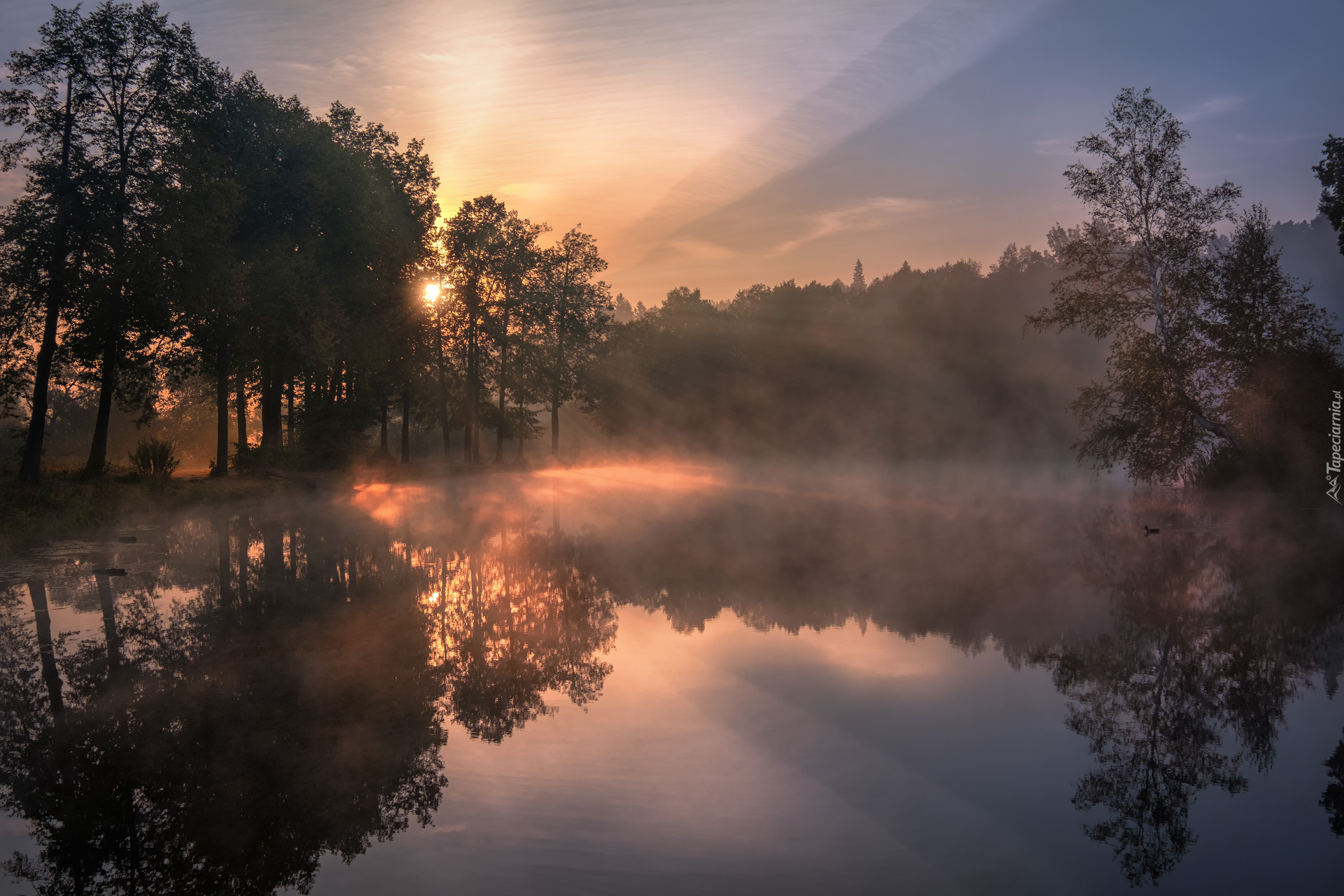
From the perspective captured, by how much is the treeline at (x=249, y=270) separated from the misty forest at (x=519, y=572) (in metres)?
0.17

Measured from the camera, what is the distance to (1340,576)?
15055 mm

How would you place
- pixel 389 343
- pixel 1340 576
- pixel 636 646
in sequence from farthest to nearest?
pixel 389 343 < pixel 1340 576 < pixel 636 646

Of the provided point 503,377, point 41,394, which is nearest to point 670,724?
point 41,394

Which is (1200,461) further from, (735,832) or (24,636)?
(24,636)

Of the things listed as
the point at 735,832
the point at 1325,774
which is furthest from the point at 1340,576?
the point at 735,832

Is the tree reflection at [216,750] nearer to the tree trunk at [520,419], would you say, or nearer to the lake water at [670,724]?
the lake water at [670,724]

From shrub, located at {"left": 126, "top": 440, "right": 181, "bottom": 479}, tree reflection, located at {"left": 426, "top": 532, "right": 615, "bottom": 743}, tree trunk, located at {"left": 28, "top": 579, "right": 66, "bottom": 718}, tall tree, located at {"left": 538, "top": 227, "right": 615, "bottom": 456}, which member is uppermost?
tall tree, located at {"left": 538, "top": 227, "right": 615, "bottom": 456}

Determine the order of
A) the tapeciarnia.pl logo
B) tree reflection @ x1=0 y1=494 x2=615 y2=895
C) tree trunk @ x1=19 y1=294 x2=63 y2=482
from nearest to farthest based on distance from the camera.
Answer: tree reflection @ x1=0 y1=494 x2=615 y2=895, tree trunk @ x1=19 y1=294 x2=63 y2=482, the tapeciarnia.pl logo

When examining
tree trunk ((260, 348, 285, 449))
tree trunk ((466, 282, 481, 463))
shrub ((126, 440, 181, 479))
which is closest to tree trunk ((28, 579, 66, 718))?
shrub ((126, 440, 181, 479))

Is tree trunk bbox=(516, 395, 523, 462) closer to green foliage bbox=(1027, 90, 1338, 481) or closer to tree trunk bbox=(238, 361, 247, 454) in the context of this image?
tree trunk bbox=(238, 361, 247, 454)

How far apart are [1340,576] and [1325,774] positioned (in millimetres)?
11021

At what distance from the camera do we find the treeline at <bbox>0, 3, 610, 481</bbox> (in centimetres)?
2459

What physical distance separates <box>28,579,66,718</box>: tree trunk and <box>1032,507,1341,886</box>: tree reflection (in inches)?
386

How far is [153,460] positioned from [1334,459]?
37.9 meters
